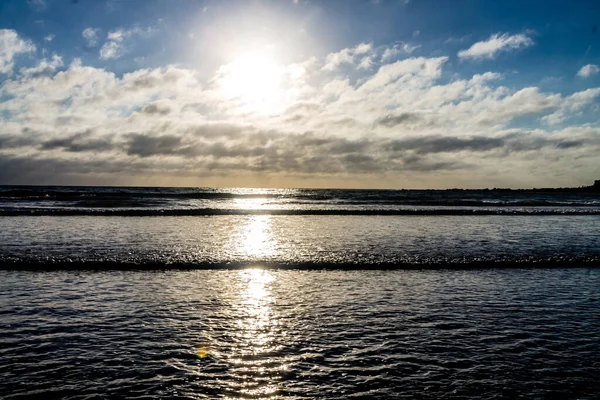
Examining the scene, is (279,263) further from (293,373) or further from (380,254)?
(293,373)

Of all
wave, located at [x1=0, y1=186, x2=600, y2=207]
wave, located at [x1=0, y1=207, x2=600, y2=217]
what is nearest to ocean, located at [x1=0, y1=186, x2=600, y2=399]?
wave, located at [x1=0, y1=207, x2=600, y2=217]

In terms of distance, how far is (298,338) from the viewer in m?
8.09

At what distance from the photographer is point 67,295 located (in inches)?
448

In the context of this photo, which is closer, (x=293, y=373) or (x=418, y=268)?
(x=293, y=373)

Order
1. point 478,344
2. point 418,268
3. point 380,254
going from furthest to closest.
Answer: point 380,254 → point 418,268 → point 478,344

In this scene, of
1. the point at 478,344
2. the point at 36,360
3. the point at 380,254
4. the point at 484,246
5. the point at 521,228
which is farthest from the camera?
the point at 521,228

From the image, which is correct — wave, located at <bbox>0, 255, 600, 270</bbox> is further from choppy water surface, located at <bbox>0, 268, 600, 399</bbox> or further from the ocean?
choppy water surface, located at <bbox>0, 268, 600, 399</bbox>

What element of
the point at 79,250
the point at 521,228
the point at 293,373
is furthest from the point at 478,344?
the point at 521,228

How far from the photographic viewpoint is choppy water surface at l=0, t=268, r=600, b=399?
615 centimetres

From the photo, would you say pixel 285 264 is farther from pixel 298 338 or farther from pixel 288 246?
pixel 298 338

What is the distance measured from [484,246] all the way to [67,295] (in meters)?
18.4

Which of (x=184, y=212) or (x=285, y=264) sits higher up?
(x=184, y=212)

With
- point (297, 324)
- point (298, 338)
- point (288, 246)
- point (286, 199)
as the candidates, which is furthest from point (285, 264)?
point (286, 199)

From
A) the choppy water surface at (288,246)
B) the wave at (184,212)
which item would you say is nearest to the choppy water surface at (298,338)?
the choppy water surface at (288,246)
